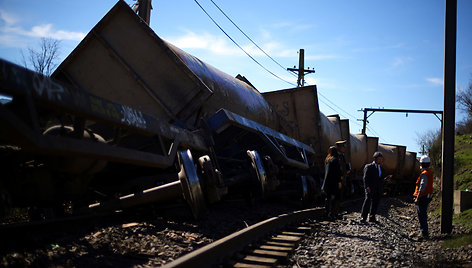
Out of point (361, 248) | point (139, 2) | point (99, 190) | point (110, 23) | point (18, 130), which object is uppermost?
point (139, 2)

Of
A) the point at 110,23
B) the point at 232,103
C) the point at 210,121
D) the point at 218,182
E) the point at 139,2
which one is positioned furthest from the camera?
the point at 139,2

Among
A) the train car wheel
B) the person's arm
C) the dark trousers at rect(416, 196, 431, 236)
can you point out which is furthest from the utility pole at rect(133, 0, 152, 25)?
the dark trousers at rect(416, 196, 431, 236)

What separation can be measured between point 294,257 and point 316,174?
23.8 ft

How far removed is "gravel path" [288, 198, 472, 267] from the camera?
423cm

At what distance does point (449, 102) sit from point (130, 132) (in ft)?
18.3

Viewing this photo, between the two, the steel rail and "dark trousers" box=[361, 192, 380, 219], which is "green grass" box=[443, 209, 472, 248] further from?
the steel rail

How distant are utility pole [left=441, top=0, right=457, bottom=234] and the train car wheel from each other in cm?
462

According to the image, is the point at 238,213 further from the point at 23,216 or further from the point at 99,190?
the point at 23,216

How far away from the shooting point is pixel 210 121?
18.3 ft

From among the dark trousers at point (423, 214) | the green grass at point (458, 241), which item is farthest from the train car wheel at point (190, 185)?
the dark trousers at point (423, 214)

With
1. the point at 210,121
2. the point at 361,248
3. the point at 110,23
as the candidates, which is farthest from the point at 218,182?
the point at 110,23

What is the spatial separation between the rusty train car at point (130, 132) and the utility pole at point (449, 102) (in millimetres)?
2701

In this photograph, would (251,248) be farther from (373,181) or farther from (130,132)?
(373,181)

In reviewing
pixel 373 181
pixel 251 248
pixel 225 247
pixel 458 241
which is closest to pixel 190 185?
pixel 225 247
